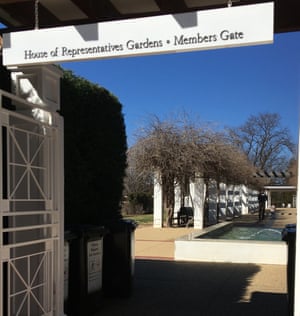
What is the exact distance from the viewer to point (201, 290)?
8.32 meters

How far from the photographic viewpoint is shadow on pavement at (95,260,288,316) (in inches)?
272

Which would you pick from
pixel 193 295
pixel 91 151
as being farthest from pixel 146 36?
pixel 193 295

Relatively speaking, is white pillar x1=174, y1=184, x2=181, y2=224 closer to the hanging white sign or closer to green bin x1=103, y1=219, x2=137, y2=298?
green bin x1=103, y1=219, x2=137, y2=298

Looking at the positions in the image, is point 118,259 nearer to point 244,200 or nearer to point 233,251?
point 233,251

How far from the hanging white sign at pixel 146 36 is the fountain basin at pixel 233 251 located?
842cm

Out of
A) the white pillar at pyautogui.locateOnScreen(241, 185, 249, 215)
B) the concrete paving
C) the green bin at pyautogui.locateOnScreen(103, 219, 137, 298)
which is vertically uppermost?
the green bin at pyautogui.locateOnScreen(103, 219, 137, 298)

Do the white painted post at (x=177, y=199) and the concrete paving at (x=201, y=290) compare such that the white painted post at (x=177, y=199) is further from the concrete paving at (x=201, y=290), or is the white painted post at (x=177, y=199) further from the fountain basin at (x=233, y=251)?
the concrete paving at (x=201, y=290)

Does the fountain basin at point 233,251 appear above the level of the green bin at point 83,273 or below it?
below

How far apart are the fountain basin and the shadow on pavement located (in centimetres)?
76

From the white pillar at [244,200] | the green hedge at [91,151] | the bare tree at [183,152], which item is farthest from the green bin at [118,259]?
the white pillar at [244,200]

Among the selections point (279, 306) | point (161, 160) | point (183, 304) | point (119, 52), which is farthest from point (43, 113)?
point (161, 160)

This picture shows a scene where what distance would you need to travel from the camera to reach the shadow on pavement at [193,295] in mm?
6898

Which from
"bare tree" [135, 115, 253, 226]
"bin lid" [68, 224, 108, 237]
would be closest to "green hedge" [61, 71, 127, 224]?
"bin lid" [68, 224, 108, 237]

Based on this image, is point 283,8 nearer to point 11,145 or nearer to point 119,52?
point 119,52
